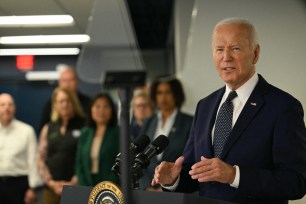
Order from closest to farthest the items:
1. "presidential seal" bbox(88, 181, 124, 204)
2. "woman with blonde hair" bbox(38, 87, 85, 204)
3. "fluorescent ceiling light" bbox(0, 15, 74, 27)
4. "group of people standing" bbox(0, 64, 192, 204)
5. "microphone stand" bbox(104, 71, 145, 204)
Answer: "microphone stand" bbox(104, 71, 145, 204) → "presidential seal" bbox(88, 181, 124, 204) → "group of people standing" bbox(0, 64, 192, 204) → "woman with blonde hair" bbox(38, 87, 85, 204) → "fluorescent ceiling light" bbox(0, 15, 74, 27)

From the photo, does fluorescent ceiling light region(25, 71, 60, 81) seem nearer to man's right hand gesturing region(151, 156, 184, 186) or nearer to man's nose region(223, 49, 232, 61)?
man's nose region(223, 49, 232, 61)

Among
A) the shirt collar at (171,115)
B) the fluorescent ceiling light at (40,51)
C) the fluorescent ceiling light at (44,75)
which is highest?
the fluorescent ceiling light at (40,51)

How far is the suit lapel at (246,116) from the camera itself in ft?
5.29

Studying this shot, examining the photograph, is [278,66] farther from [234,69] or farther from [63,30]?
[63,30]

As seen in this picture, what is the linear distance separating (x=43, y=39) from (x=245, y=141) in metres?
3.35

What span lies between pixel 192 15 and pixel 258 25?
0.50 meters

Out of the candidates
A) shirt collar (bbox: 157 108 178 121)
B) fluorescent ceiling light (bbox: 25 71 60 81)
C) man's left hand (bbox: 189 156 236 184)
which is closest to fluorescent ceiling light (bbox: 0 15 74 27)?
fluorescent ceiling light (bbox: 25 71 60 81)

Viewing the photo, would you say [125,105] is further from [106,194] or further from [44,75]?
[44,75]

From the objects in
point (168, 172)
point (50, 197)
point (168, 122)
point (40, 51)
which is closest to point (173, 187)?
point (168, 172)

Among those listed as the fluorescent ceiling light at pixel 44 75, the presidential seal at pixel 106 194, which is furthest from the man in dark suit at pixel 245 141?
the fluorescent ceiling light at pixel 44 75

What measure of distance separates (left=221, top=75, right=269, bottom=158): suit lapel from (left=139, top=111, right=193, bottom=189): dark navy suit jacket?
2.87 feet

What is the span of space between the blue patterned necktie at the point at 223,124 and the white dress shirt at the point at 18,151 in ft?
7.79

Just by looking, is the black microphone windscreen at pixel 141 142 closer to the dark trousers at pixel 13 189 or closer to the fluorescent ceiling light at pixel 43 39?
the dark trousers at pixel 13 189

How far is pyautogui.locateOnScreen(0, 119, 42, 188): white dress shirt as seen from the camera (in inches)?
153
